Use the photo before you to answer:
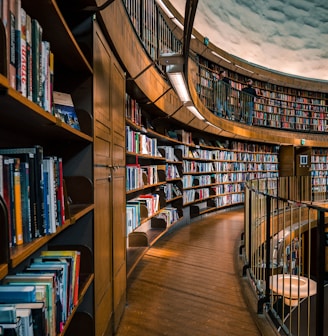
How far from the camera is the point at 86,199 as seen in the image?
1.70 m

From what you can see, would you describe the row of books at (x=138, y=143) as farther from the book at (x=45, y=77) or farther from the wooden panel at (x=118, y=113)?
the book at (x=45, y=77)

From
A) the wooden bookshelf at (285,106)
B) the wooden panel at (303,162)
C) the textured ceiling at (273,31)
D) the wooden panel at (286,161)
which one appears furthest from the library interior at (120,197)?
the wooden panel at (303,162)

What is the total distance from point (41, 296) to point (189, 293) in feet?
7.51

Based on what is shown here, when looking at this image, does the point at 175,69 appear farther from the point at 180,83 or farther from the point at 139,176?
the point at 139,176

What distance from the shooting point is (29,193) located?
96 cm

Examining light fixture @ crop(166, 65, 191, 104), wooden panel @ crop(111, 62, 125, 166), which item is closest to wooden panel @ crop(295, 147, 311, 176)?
light fixture @ crop(166, 65, 191, 104)

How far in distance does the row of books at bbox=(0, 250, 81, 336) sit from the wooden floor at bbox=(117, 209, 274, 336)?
1.25 m

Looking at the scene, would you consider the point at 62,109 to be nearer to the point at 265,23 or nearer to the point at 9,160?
the point at 9,160

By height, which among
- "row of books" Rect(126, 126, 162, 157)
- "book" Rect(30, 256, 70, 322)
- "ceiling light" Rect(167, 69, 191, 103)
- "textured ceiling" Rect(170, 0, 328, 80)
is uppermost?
"textured ceiling" Rect(170, 0, 328, 80)

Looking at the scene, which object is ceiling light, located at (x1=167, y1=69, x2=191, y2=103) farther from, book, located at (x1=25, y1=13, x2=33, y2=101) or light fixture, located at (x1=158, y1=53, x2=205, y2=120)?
book, located at (x1=25, y1=13, x2=33, y2=101)

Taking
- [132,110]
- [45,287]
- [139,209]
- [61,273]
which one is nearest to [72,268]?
[61,273]

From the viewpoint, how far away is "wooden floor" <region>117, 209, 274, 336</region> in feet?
7.88

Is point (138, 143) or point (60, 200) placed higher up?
point (138, 143)

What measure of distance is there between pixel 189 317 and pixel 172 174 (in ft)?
9.97
